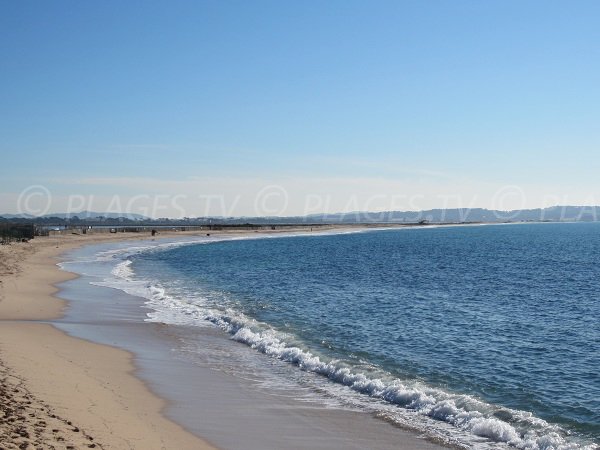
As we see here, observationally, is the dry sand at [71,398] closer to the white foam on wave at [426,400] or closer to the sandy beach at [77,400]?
the sandy beach at [77,400]

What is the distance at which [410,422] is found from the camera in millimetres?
13477

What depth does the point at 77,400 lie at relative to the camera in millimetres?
12898

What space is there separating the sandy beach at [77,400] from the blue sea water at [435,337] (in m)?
2.68

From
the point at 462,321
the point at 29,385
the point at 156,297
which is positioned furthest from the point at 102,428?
the point at 156,297

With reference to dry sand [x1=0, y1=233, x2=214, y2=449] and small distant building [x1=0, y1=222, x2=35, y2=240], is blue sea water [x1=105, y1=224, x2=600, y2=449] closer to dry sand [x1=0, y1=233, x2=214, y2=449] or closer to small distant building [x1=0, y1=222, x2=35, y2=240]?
dry sand [x1=0, y1=233, x2=214, y2=449]

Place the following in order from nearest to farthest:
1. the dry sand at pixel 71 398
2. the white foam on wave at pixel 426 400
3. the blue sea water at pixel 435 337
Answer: the dry sand at pixel 71 398, the white foam on wave at pixel 426 400, the blue sea water at pixel 435 337

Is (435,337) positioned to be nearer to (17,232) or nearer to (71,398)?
(71,398)

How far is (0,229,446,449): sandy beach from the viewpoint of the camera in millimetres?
10156

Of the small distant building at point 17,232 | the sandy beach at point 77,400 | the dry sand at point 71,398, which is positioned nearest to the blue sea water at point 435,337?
the sandy beach at point 77,400

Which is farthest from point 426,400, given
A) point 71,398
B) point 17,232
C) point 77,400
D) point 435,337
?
point 17,232

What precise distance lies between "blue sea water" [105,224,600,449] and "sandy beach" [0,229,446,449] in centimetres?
268

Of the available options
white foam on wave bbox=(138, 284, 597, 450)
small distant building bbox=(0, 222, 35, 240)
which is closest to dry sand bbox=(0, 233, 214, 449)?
white foam on wave bbox=(138, 284, 597, 450)

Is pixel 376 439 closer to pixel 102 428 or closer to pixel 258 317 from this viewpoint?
pixel 102 428

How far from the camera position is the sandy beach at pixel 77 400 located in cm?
1016
